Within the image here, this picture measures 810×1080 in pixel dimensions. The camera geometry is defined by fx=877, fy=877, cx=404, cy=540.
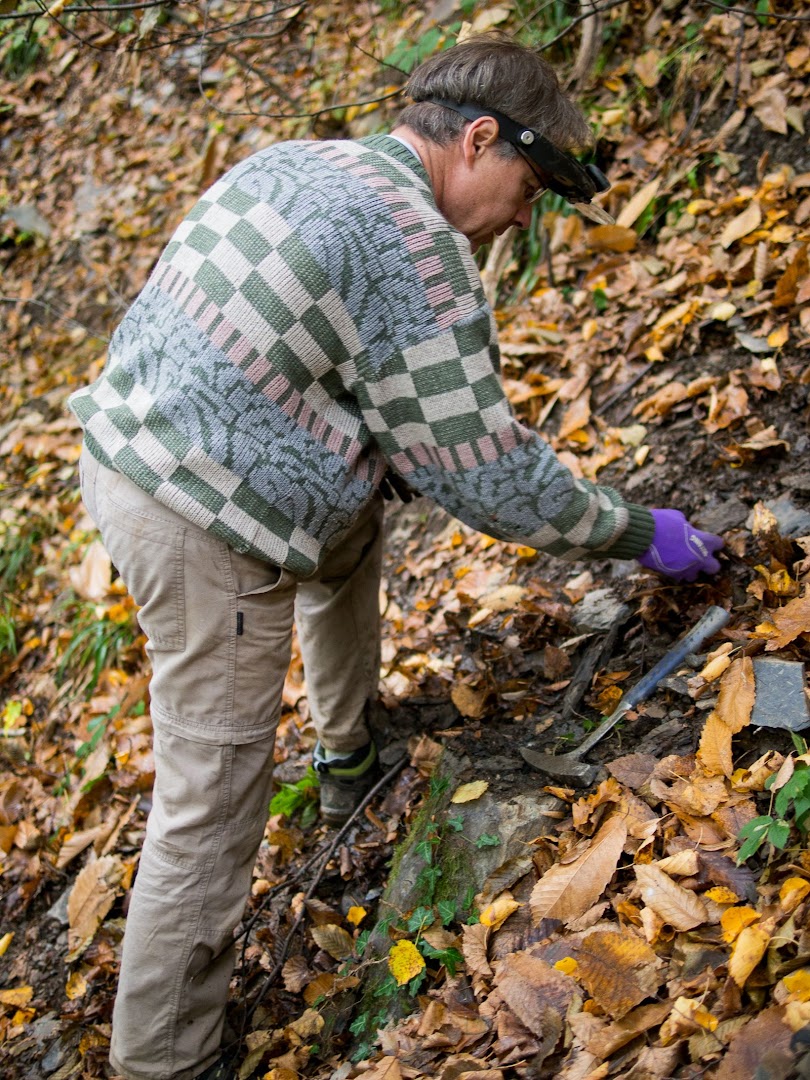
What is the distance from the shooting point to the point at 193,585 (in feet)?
6.66

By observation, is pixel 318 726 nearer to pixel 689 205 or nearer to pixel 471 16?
pixel 689 205

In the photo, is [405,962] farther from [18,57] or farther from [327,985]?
[18,57]

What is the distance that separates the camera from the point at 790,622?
6.82 ft

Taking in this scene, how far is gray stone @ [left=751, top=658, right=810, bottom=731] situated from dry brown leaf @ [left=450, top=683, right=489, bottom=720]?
36.4 inches

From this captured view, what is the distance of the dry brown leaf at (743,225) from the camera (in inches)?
136

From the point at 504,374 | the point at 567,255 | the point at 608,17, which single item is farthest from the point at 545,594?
the point at 608,17

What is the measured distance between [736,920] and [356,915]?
4.06ft

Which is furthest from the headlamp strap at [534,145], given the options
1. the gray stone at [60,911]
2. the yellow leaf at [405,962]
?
the gray stone at [60,911]

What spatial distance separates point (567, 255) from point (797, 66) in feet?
3.88

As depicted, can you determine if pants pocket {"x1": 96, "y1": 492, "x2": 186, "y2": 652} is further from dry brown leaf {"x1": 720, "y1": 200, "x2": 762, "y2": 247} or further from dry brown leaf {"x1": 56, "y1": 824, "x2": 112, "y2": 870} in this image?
dry brown leaf {"x1": 720, "y1": 200, "x2": 762, "y2": 247}

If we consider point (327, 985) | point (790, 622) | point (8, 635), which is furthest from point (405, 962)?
point (8, 635)

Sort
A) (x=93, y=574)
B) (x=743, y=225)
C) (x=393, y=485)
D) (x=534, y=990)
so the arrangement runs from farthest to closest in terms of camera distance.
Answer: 1. (x=93, y=574)
2. (x=743, y=225)
3. (x=393, y=485)
4. (x=534, y=990)

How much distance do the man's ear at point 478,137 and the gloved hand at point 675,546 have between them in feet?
3.27

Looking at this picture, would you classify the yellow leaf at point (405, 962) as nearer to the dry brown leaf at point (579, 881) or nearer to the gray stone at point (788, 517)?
the dry brown leaf at point (579, 881)
